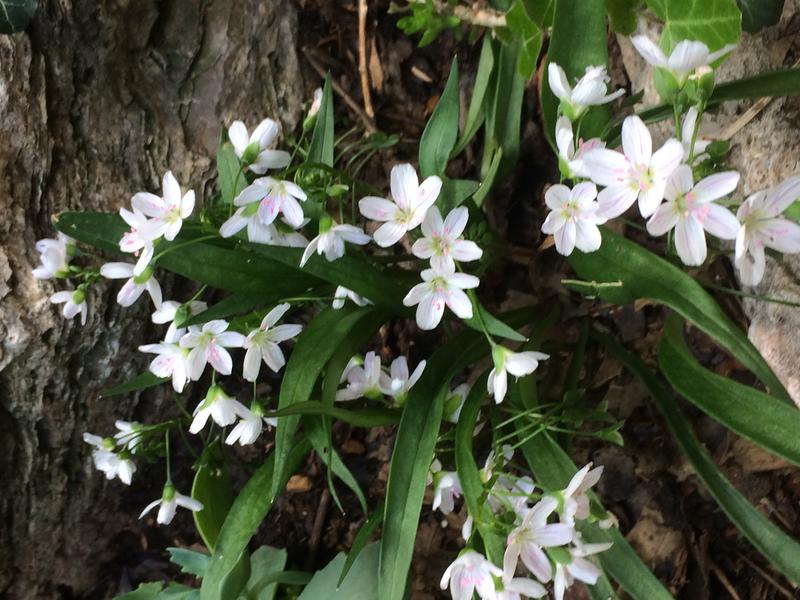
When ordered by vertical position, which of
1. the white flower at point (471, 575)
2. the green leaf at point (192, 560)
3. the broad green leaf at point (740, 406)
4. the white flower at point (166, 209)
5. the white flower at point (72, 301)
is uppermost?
the white flower at point (166, 209)

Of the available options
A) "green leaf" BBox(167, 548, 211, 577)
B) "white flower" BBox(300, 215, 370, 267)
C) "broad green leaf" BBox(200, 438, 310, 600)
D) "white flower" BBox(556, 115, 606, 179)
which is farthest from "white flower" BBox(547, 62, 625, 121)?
"green leaf" BBox(167, 548, 211, 577)

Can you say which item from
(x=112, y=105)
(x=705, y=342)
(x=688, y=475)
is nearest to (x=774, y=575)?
(x=688, y=475)

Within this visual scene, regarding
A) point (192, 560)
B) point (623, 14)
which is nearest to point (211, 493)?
point (192, 560)

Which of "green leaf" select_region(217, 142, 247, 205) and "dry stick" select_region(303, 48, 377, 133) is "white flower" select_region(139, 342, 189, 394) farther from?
"dry stick" select_region(303, 48, 377, 133)

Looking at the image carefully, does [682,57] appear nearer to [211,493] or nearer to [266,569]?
[211,493]

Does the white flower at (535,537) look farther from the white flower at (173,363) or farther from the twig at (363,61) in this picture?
the twig at (363,61)

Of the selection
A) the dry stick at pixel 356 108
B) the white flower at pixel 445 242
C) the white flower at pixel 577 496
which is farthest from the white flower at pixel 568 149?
the dry stick at pixel 356 108
